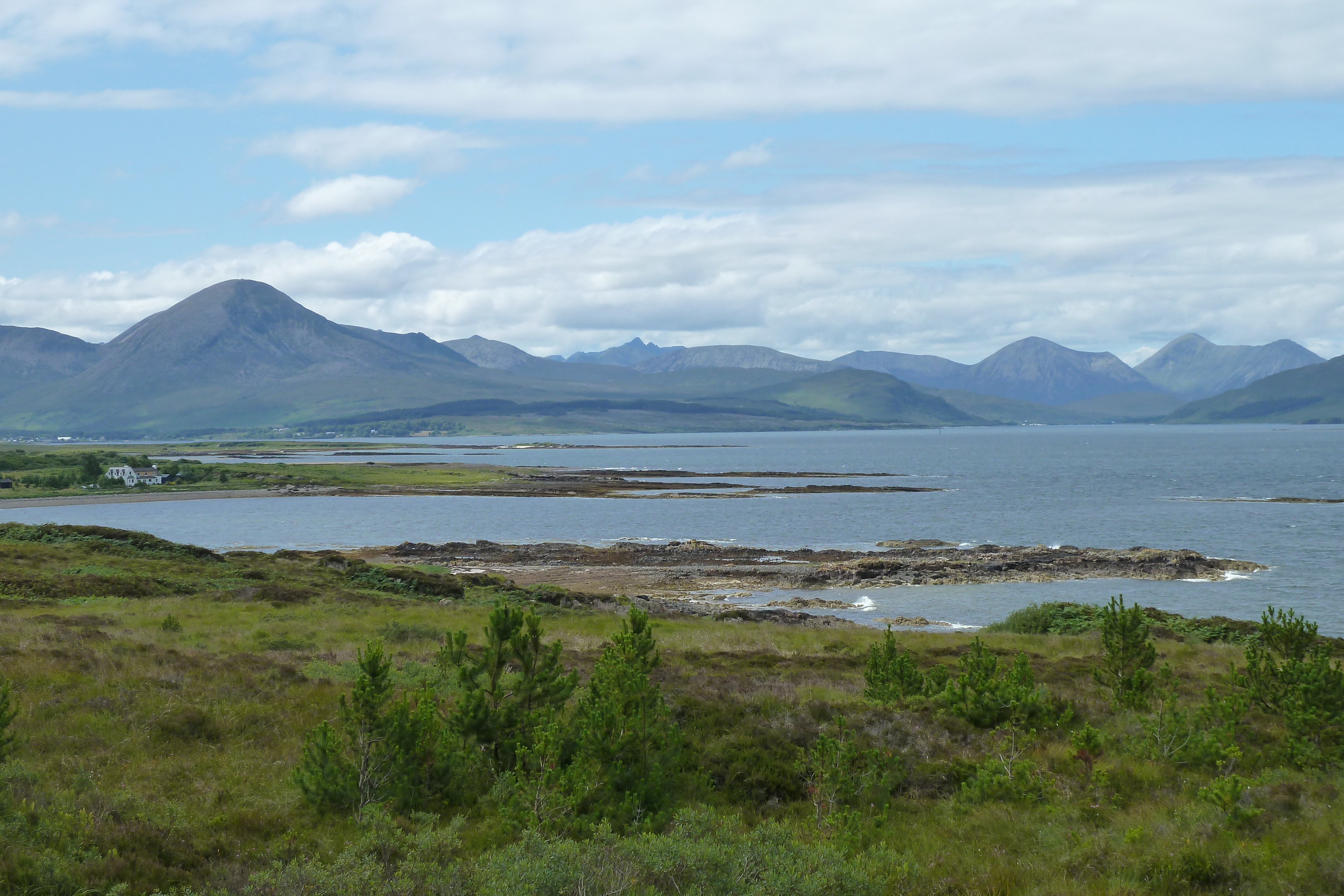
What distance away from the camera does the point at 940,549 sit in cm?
7012

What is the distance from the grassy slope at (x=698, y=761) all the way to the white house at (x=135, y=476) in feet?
424

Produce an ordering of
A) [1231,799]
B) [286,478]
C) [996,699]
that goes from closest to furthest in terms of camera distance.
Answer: [1231,799], [996,699], [286,478]

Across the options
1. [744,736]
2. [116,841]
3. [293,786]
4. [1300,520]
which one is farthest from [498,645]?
[1300,520]

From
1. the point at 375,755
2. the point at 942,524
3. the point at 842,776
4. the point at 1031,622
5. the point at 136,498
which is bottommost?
the point at 942,524

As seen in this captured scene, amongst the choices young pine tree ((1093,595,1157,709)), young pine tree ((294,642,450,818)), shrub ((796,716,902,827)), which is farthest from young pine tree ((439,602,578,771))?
young pine tree ((1093,595,1157,709))

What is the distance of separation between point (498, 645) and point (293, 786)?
3.51m

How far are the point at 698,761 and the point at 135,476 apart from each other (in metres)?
153

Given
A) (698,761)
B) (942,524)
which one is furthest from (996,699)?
(942,524)

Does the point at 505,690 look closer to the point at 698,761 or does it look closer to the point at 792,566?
the point at 698,761

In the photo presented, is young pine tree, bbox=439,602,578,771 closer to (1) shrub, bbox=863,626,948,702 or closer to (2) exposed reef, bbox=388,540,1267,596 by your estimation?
(1) shrub, bbox=863,626,948,702

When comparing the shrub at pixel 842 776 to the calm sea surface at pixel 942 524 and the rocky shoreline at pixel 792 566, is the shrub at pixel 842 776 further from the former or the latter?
the rocky shoreline at pixel 792 566

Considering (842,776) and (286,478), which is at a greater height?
(842,776)

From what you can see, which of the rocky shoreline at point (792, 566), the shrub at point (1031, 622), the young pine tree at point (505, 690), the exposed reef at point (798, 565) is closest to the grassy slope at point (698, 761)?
the young pine tree at point (505, 690)

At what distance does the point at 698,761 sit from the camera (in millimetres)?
14836
